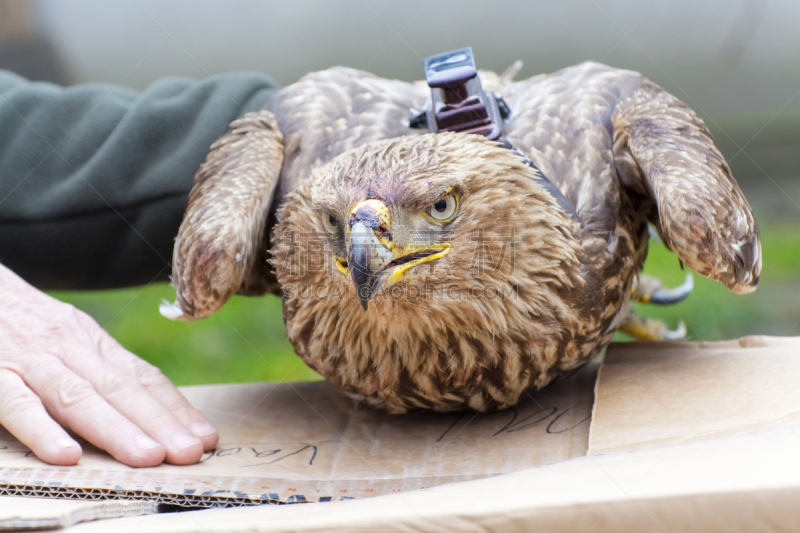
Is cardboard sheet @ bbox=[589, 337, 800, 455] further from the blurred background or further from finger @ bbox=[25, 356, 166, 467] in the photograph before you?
the blurred background

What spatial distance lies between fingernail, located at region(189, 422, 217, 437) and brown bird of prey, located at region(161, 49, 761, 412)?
395 mm

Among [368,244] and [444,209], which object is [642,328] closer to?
[444,209]

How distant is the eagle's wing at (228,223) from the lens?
2.35m

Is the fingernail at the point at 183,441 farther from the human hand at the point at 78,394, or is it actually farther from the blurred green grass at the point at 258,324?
the blurred green grass at the point at 258,324

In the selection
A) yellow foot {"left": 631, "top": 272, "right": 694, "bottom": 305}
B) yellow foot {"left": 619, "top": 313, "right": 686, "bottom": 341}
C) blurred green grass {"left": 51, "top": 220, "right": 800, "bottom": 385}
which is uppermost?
yellow foot {"left": 631, "top": 272, "right": 694, "bottom": 305}

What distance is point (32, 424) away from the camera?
2.06m

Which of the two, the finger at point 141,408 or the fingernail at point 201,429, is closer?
the finger at point 141,408

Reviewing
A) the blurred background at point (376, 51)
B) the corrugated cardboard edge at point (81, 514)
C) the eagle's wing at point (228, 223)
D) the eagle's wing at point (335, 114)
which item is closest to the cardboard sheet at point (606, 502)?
the corrugated cardboard edge at point (81, 514)

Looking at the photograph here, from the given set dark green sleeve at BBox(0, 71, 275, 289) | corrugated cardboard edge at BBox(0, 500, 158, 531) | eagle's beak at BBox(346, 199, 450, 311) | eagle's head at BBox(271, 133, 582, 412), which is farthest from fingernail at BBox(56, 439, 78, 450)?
dark green sleeve at BBox(0, 71, 275, 289)

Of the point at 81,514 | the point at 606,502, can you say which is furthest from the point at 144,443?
the point at 606,502

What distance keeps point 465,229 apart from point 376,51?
13.5 feet

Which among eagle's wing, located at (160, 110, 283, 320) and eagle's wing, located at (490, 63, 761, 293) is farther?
eagle's wing, located at (160, 110, 283, 320)

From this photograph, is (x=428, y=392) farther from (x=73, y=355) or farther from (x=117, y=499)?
(x=73, y=355)

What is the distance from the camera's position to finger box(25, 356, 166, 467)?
207 cm
